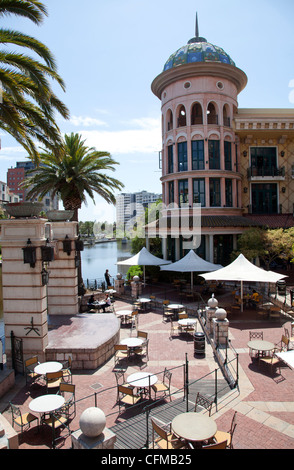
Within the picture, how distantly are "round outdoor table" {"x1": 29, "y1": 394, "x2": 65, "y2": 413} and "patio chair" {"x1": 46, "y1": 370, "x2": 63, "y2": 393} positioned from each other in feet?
4.59

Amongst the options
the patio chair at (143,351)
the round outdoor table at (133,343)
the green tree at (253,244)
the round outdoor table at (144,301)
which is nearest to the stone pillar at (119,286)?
the round outdoor table at (144,301)

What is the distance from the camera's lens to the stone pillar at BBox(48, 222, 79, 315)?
17828 millimetres

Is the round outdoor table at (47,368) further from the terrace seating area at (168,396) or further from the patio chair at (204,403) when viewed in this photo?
the patio chair at (204,403)

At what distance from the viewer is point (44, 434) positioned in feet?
28.0

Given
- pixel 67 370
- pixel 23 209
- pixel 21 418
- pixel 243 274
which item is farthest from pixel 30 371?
pixel 243 274

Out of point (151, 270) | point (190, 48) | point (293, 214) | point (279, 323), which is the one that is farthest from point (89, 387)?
point (190, 48)

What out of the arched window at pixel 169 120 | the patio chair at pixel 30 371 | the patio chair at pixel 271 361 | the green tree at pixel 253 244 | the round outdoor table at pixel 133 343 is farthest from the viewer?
the arched window at pixel 169 120

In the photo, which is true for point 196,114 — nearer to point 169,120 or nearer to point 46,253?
point 169,120

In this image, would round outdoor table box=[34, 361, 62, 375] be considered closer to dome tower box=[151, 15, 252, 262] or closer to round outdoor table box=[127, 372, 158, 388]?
round outdoor table box=[127, 372, 158, 388]

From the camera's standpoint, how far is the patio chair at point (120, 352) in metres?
12.7

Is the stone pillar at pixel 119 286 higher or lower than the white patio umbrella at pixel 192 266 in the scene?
lower

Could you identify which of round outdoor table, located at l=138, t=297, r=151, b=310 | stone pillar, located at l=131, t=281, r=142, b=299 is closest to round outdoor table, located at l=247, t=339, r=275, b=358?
round outdoor table, located at l=138, t=297, r=151, b=310

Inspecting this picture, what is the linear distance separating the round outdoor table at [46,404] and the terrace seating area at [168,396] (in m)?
0.21
